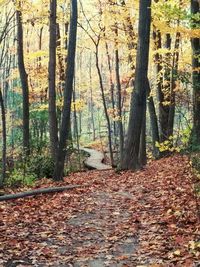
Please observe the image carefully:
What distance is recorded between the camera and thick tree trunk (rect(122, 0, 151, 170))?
12.2 m

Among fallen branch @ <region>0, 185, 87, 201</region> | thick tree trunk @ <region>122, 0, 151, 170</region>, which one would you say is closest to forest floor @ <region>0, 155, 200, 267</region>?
fallen branch @ <region>0, 185, 87, 201</region>

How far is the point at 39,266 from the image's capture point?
5469mm

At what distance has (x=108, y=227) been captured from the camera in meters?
7.16

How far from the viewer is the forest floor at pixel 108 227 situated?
5.62m

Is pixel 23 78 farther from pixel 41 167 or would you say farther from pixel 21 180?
pixel 21 180

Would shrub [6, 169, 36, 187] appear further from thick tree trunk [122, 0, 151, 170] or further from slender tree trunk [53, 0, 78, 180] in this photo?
thick tree trunk [122, 0, 151, 170]

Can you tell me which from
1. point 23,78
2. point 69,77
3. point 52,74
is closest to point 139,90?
point 69,77

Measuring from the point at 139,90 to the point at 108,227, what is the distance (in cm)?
609

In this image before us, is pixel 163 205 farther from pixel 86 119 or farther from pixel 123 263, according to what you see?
pixel 86 119

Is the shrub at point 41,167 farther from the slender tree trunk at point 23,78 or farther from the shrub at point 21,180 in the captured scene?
the slender tree trunk at point 23,78

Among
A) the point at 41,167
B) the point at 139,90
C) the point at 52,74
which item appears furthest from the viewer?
the point at 41,167

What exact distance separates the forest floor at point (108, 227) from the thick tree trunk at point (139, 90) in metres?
2.39

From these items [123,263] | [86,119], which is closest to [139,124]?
[123,263]

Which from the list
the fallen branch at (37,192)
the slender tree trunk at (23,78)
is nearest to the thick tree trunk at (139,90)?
the fallen branch at (37,192)
